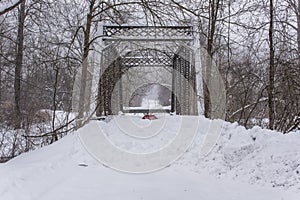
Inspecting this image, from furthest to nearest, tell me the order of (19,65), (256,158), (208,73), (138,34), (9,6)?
(19,65) < (208,73) < (138,34) < (9,6) < (256,158)

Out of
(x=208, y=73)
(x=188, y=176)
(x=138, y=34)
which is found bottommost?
(x=188, y=176)

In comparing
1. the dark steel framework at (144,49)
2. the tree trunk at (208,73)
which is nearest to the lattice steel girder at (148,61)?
the dark steel framework at (144,49)

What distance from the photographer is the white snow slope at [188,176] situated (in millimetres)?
3337

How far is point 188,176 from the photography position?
442 cm

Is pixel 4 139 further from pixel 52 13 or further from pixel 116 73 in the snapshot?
pixel 116 73

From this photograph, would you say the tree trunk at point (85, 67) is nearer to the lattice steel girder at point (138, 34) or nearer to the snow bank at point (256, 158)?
the lattice steel girder at point (138, 34)

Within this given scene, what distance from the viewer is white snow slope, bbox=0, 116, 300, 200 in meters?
3.34

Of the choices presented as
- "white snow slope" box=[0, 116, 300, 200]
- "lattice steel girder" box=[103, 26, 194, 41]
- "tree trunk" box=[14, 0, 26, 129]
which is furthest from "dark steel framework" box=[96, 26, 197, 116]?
"white snow slope" box=[0, 116, 300, 200]

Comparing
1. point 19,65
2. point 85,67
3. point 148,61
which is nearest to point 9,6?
point 85,67

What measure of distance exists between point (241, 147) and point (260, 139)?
1.06 ft

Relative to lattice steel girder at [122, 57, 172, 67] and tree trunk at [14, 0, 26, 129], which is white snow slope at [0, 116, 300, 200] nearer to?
tree trunk at [14, 0, 26, 129]

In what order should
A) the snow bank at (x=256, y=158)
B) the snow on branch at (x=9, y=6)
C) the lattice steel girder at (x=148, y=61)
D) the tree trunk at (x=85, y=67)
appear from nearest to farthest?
the snow bank at (x=256, y=158), the snow on branch at (x=9, y=6), the tree trunk at (x=85, y=67), the lattice steel girder at (x=148, y=61)

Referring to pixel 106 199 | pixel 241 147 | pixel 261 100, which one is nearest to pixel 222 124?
pixel 241 147

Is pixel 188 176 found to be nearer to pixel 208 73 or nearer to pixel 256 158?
pixel 256 158
